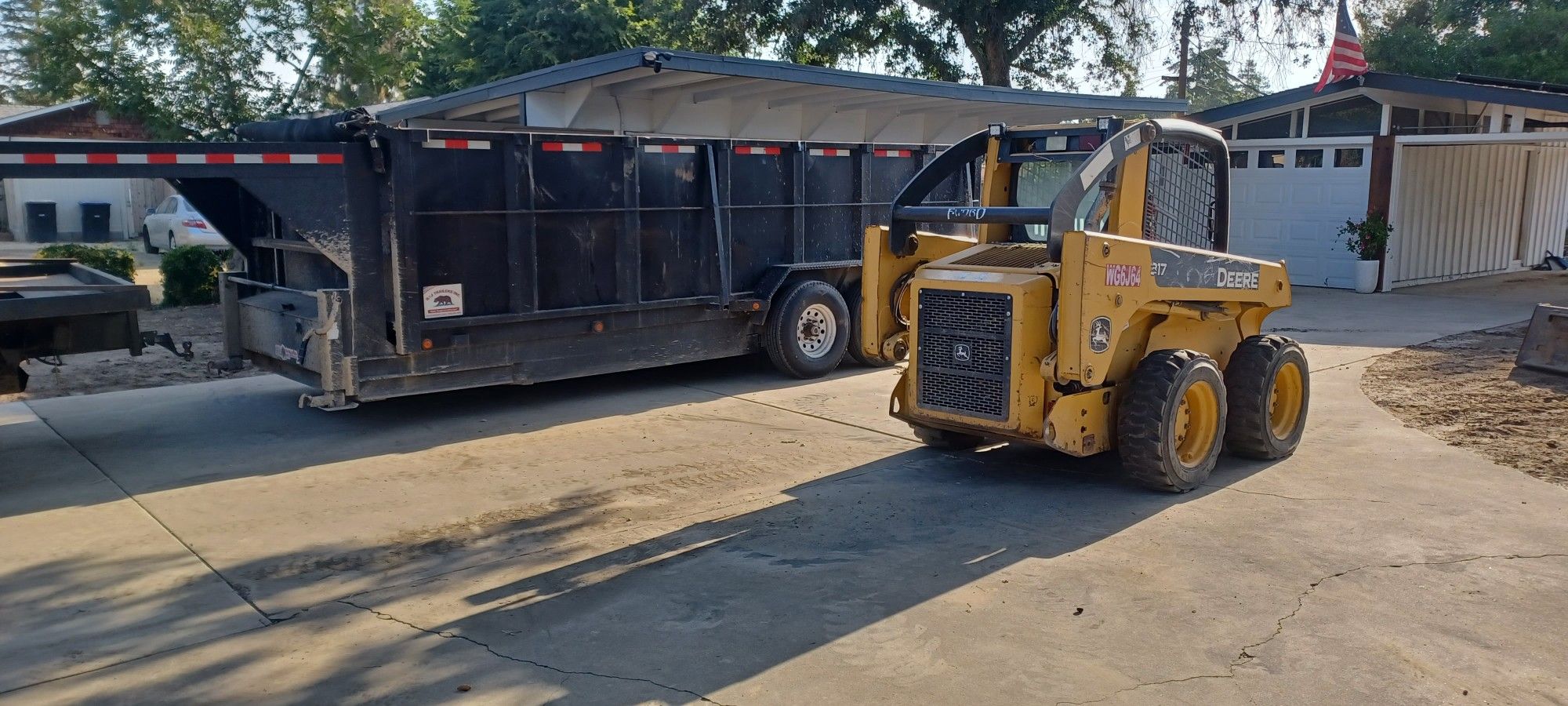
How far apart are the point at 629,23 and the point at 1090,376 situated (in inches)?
879

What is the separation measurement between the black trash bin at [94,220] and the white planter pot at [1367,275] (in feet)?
104

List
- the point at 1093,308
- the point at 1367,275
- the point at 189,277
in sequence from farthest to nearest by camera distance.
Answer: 1. the point at 1367,275
2. the point at 189,277
3. the point at 1093,308

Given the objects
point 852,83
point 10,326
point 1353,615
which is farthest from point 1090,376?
point 10,326

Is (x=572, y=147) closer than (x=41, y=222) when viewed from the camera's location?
Yes

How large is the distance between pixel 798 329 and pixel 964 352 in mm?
4171

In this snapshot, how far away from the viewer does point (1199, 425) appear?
24.5ft

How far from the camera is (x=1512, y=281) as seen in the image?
20219 mm

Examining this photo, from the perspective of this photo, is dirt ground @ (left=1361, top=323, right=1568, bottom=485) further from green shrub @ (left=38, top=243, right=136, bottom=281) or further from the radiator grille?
green shrub @ (left=38, top=243, right=136, bottom=281)

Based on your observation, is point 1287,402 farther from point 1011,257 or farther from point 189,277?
point 189,277

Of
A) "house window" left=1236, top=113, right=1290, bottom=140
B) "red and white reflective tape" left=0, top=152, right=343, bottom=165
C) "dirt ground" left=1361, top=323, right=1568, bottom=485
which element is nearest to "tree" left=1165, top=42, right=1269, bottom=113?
"house window" left=1236, top=113, right=1290, bottom=140

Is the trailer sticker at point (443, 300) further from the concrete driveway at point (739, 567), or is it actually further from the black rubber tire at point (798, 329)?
the black rubber tire at point (798, 329)

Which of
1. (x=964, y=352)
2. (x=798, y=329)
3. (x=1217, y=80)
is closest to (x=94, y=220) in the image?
(x=798, y=329)

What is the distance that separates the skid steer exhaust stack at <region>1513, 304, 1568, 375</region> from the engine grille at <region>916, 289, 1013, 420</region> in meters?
6.33

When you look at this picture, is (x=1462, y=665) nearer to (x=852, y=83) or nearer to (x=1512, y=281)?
(x=852, y=83)
